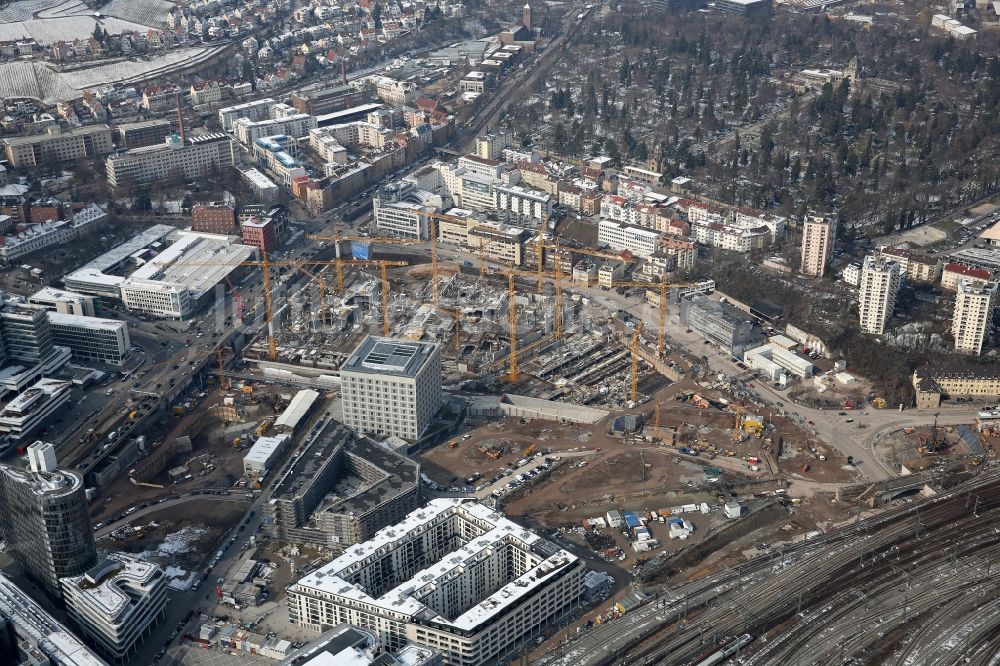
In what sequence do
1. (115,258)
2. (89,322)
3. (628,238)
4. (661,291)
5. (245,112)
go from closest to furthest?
(89,322) < (661,291) < (115,258) < (628,238) < (245,112)

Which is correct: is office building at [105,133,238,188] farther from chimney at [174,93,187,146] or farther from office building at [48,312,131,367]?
office building at [48,312,131,367]

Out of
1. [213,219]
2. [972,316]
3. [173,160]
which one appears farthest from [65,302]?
[972,316]

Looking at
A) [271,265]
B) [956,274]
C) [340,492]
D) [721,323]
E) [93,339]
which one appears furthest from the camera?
[271,265]

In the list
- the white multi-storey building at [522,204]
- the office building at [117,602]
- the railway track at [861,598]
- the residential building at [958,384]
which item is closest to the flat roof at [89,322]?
the office building at [117,602]

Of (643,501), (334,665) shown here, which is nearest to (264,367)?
(643,501)

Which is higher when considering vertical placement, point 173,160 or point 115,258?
point 173,160

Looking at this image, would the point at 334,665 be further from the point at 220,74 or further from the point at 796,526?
the point at 220,74

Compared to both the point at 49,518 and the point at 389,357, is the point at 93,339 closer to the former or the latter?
the point at 389,357

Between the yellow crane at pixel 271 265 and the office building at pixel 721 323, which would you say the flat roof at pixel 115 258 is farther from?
the office building at pixel 721 323
